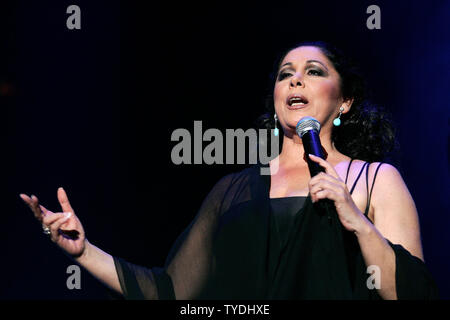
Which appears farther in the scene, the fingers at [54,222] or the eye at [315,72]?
the eye at [315,72]

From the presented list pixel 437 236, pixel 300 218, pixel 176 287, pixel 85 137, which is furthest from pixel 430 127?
pixel 85 137

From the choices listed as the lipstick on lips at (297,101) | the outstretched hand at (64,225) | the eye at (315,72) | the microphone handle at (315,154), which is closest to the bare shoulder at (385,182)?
the microphone handle at (315,154)

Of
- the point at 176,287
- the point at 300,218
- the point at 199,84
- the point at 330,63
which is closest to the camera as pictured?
the point at 300,218

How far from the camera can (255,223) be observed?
1.79 meters

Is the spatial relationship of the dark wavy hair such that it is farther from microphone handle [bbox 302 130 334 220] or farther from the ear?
microphone handle [bbox 302 130 334 220]

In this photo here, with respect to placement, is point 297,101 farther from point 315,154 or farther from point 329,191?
point 329,191

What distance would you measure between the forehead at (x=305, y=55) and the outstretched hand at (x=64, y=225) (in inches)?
39.7

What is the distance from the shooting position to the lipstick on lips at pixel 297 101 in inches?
79.7

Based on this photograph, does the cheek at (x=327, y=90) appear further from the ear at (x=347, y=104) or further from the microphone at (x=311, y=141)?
the microphone at (x=311, y=141)

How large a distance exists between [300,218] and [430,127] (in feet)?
3.24

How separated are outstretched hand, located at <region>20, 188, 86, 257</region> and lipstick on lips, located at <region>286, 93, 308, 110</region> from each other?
86 cm

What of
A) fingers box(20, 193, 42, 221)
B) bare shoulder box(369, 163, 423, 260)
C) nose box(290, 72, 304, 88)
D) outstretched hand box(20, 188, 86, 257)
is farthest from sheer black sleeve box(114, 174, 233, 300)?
bare shoulder box(369, 163, 423, 260)

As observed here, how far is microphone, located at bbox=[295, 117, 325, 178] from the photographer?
1.51 m

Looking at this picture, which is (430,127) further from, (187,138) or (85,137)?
(85,137)
